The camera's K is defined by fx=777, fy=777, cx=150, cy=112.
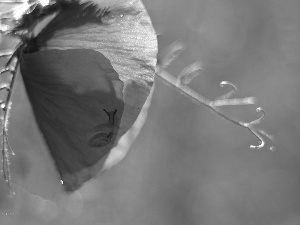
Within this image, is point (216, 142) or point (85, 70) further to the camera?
point (216, 142)

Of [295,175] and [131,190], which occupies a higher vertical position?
[131,190]

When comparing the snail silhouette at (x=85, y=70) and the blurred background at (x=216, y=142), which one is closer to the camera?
the snail silhouette at (x=85, y=70)

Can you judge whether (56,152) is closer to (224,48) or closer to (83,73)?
(83,73)

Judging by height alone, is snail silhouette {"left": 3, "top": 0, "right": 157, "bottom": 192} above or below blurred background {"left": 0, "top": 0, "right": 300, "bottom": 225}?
above

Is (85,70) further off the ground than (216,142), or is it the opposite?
(85,70)

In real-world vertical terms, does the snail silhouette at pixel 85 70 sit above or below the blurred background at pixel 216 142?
above

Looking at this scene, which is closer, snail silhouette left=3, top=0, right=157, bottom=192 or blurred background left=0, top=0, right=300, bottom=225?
snail silhouette left=3, top=0, right=157, bottom=192

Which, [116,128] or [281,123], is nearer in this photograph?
[116,128]

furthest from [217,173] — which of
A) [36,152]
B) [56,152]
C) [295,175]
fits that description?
[56,152]
